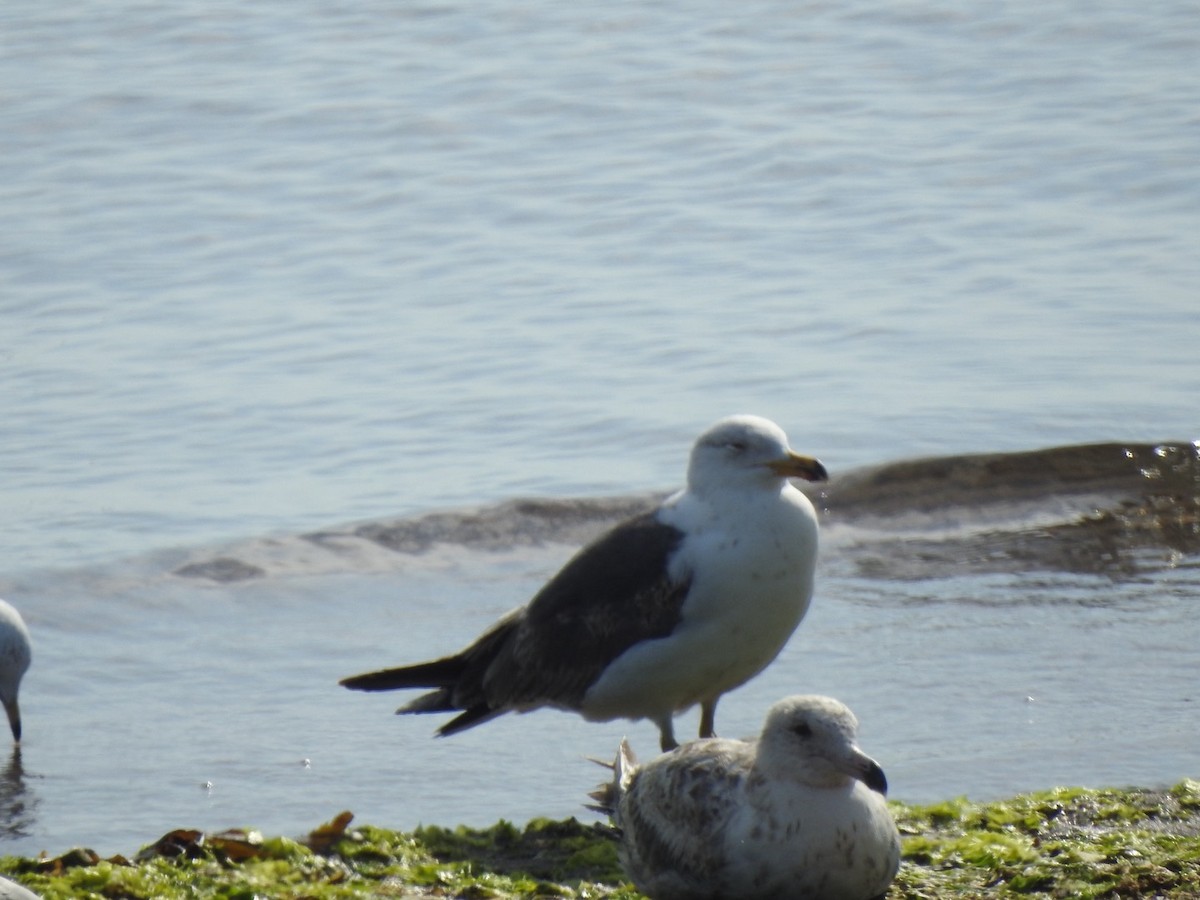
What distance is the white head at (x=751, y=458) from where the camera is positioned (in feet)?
18.9

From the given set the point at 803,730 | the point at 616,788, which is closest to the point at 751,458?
the point at 616,788

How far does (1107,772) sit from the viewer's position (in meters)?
5.88

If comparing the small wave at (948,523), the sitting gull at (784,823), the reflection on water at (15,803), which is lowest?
the small wave at (948,523)

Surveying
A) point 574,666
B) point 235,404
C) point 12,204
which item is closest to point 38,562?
point 235,404

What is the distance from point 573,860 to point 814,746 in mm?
956

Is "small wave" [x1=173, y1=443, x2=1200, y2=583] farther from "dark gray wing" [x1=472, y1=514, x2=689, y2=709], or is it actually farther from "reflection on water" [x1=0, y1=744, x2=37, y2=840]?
"dark gray wing" [x1=472, y1=514, x2=689, y2=709]

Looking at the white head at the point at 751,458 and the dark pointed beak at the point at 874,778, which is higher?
the white head at the point at 751,458

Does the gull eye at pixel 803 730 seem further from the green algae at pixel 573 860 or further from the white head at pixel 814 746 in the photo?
the green algae at pixel 573 860

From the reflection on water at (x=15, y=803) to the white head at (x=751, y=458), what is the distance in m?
2.31

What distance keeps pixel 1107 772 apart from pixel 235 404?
615cm

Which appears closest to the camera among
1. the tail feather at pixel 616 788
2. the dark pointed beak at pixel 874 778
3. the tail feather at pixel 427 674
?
the dark pointed beak at pixel 874 778

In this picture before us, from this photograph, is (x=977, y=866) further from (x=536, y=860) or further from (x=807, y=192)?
(x=807, y=192)

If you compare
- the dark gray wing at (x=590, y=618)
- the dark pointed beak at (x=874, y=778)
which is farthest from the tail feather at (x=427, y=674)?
the dark pointed beak at (x=874, y=778)

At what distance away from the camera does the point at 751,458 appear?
5781 mm
